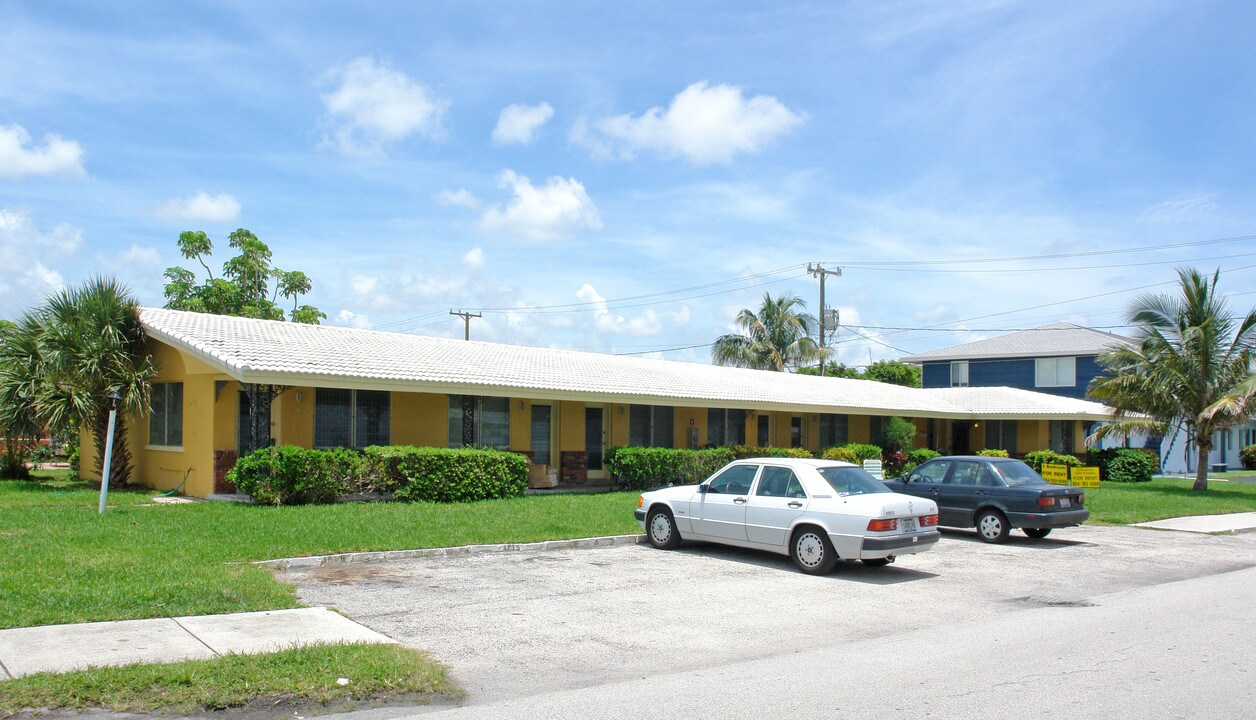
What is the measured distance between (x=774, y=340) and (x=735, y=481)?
1456 inches

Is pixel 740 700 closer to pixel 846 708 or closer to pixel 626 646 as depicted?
pixel 846 708

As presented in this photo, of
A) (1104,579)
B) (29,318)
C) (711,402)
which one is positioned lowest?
(1104,579)

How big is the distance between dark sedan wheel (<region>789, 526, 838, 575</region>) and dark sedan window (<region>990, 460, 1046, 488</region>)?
5465mm

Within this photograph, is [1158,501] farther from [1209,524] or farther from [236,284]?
[236,284]

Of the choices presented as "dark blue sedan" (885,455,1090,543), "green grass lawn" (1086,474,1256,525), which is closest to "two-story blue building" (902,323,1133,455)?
"green grass lawn" (1086,474,1256,525)

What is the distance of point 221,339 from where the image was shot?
18391 mm

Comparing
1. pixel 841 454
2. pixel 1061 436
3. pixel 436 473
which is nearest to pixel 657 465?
pixel 436 473

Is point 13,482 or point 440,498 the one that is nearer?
point 440,498

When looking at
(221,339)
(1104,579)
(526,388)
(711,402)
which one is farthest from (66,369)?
(1104,579)

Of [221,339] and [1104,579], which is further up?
[221,339]

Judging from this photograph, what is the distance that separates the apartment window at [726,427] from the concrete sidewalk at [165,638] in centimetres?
1984

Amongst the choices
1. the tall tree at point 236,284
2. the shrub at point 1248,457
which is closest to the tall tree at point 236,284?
the tall tree at point 236,284

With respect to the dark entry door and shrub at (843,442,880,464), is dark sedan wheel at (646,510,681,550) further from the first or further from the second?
shrub at (843,442,880,464)

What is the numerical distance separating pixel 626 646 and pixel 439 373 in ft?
41.7
